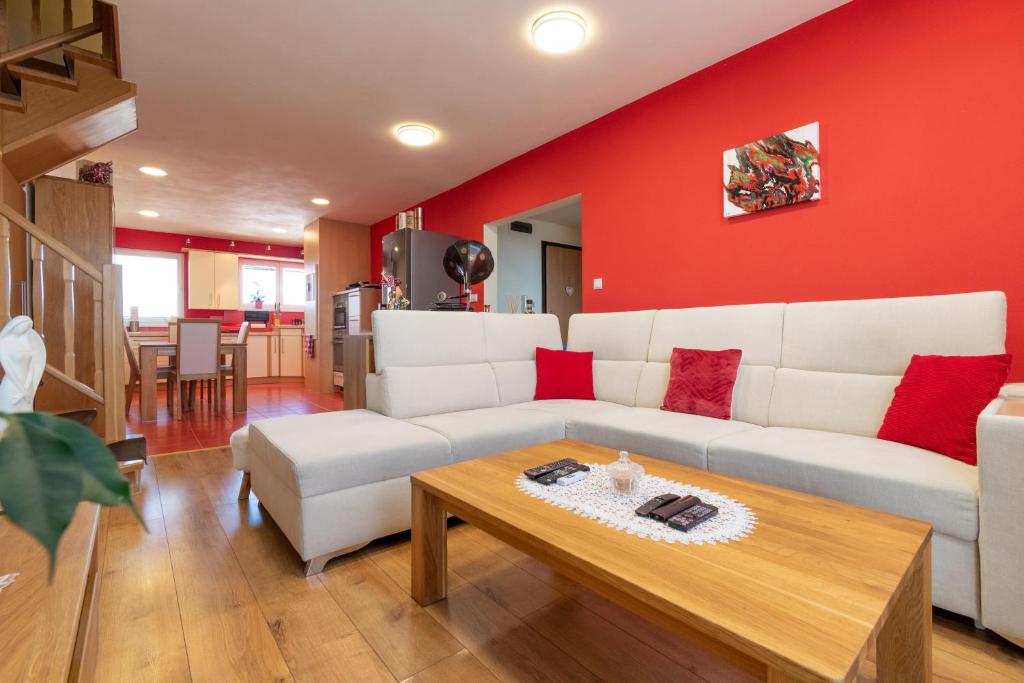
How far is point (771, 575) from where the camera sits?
88 centimetres

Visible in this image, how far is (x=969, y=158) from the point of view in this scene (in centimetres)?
A: 211

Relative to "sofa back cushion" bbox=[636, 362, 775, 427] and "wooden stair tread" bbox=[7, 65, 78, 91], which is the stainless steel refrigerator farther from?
"sofa back cushion" bbox=[636, 362, 775, 427]

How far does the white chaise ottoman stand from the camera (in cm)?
166

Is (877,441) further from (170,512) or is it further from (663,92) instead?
(170,512)

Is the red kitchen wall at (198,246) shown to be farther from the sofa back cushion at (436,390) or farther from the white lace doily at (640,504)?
the white lace doily at (640,504)

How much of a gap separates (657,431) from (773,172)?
1.79 m

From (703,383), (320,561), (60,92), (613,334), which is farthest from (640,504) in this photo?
(60,92)

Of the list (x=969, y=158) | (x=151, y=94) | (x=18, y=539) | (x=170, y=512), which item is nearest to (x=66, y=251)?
(x=151, y=94)

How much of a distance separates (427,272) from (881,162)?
3879 millimetres

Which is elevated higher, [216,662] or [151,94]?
[151,94]

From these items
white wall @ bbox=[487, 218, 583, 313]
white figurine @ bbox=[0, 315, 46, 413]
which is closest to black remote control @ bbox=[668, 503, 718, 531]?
white figurine @ bbox=[0, 315, 46, 413]

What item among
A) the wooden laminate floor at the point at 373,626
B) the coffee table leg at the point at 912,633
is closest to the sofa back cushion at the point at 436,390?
the wooden laminate floor at the point at 373,626

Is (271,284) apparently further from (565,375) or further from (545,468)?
(545,468)

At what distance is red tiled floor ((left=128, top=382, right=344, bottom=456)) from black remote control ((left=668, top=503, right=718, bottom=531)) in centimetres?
351
